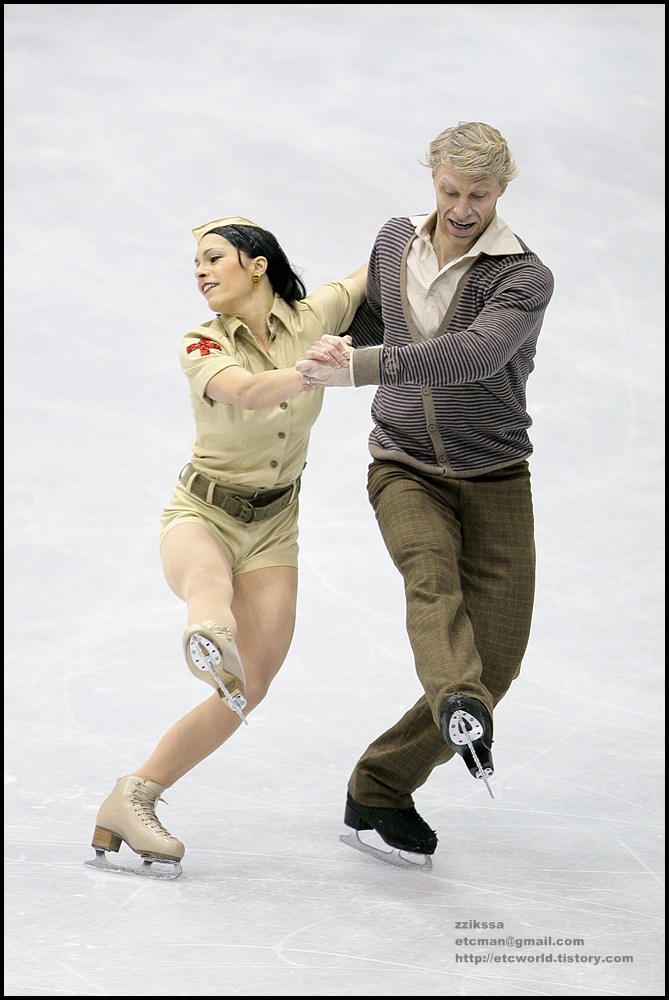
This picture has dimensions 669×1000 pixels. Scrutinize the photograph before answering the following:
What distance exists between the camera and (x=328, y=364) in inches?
132

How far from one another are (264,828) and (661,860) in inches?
44.8

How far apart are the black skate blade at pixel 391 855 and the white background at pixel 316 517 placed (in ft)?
0.13

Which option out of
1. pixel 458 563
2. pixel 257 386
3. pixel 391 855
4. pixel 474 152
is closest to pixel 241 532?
pixel 257 386

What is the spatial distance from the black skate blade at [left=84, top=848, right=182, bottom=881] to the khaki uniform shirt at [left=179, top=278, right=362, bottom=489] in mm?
1039

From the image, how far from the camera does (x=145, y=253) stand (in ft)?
29.0

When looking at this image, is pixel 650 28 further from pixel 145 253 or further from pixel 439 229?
pixel 439 229

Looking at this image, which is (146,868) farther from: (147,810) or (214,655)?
(214,655)

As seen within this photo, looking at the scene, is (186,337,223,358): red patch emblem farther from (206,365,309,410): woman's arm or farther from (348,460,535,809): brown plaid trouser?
(348,460,535,809): brown plaid trouser

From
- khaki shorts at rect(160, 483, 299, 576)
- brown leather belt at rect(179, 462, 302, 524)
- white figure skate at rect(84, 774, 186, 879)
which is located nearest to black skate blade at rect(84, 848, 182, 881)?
white figure skate at rect(84, 774, 186, 879)

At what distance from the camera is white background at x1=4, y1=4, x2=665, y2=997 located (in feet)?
10.8

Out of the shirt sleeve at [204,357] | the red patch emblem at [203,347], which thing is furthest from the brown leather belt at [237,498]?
the red patch emblem at [203,347]

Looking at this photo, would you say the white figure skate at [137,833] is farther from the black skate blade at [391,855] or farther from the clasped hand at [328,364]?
the clasped hand at [328,364]

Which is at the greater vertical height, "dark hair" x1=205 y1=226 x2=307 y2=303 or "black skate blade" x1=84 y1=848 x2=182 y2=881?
"dark hair" x1=205 y1=226 x2=307 y2=303

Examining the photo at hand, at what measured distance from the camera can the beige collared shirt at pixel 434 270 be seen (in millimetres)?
3441
